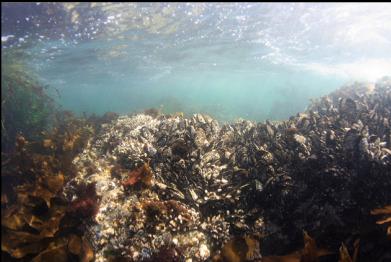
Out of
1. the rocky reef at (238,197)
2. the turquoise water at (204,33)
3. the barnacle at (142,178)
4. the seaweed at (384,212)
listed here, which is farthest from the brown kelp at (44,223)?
the turquoise water at (204,33)

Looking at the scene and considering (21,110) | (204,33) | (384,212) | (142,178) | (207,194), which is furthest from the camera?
(204,33)

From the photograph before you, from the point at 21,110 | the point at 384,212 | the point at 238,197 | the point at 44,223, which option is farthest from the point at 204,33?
the point at 44,223

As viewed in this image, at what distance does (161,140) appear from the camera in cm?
654

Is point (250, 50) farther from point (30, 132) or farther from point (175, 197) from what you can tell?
point (175, 197)

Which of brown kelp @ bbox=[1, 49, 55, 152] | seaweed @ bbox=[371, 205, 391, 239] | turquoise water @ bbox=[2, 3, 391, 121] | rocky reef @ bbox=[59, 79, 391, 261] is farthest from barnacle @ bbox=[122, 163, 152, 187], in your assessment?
turquoise water @ bbox=[2, 3, 391, 121]

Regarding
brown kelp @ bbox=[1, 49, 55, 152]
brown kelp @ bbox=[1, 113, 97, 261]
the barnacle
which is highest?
the barnacle

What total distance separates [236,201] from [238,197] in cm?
9

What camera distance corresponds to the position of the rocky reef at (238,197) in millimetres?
4590

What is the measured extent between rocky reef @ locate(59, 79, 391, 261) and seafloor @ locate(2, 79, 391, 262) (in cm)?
2

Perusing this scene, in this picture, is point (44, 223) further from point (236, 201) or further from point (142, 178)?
point (236, 201)

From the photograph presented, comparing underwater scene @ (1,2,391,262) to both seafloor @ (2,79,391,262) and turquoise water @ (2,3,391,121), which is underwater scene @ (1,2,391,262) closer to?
seafloor @ (2,79,391,262)

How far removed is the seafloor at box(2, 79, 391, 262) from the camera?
4.52 m

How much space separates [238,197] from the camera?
17.1ft

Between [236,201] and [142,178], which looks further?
[142,178]
